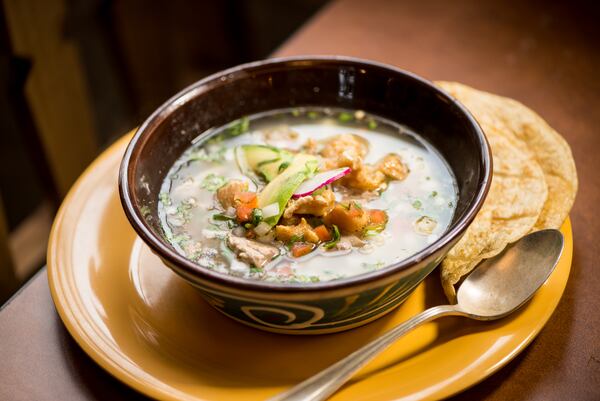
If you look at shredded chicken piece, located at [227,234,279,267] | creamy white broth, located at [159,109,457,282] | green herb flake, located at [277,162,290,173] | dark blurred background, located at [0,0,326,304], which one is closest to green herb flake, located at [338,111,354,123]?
creamy white broth, located at [159,109,457,282]

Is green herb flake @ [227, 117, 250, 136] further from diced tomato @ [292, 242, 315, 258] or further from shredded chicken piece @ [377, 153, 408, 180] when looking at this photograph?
diced tomato @ [292, 242, 315, 258]

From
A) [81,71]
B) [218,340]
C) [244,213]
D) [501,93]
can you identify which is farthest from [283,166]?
[81,71]

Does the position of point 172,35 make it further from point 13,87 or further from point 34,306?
point 34,306

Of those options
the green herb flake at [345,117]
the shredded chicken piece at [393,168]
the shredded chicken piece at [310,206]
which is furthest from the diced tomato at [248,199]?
the green herb flake at [345,117]

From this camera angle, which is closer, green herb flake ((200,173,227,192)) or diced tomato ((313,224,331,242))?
diced tomato ((313,224,331,242))

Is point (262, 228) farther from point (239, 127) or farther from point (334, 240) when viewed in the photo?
point (239, 127)

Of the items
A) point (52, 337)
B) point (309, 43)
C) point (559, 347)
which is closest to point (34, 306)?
point (52, 337)

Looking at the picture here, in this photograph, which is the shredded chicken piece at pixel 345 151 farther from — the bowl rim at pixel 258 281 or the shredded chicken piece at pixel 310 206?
the bowl rim at pixel 258 281
